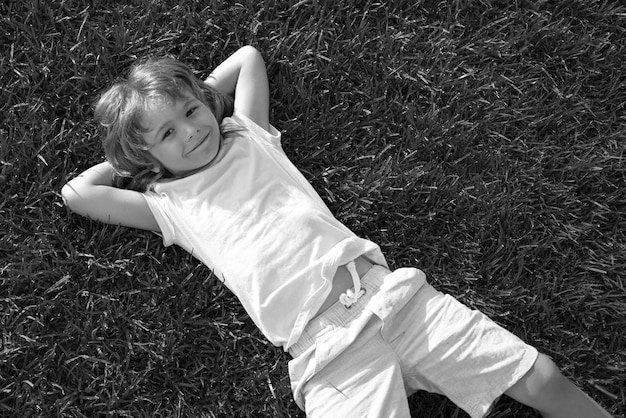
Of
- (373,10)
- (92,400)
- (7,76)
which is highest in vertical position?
(373,10)

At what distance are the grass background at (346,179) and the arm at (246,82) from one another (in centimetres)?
11

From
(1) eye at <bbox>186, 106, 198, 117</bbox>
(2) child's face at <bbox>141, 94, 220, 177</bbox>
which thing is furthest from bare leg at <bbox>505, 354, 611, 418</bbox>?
(1) eye at <bbox>186, 106, 198, 117</bbox>

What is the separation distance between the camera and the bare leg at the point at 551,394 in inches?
90.6

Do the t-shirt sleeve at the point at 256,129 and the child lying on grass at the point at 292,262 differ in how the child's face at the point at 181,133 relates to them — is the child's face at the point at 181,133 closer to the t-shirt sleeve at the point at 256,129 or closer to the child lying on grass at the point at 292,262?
the child lying on grass at the point at 292,262

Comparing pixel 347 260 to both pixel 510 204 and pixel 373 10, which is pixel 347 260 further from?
pixel 373 10

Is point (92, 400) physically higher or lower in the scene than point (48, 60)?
lower

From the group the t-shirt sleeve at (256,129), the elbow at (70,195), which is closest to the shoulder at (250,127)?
the t-shirt sleeve at (256,129)

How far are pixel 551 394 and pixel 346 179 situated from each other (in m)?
1.01

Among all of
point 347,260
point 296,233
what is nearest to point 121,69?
point 296,233

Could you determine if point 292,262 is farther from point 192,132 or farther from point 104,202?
point 104,202

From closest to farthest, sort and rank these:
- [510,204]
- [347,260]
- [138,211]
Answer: [347,260], [138,211], [510,204]

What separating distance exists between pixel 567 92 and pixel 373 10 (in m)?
0.80

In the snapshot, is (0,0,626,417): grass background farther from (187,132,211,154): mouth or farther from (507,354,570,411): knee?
(187,132,211,154): mouth

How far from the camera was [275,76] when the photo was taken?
285cm
